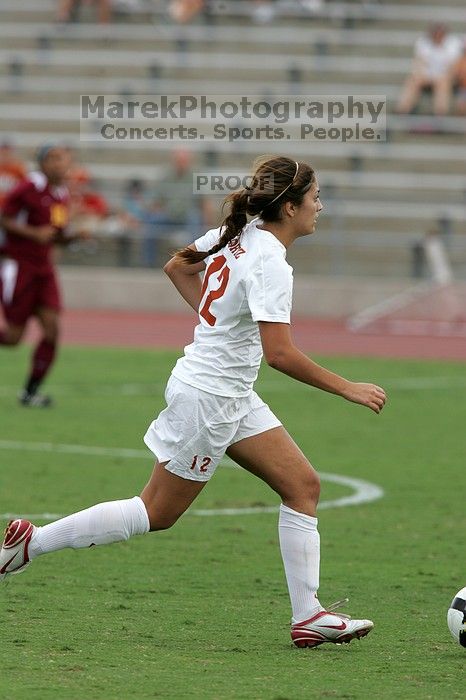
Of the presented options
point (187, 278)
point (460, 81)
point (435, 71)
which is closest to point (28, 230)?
point (187, 278)

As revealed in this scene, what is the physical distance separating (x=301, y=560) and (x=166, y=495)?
0.59 meters

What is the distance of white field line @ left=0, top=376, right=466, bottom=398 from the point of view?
1477 cm

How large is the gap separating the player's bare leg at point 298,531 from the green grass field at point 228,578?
A: 0.29ft

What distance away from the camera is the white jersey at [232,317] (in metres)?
5.47

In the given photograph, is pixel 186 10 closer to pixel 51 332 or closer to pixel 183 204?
pixel 183 204

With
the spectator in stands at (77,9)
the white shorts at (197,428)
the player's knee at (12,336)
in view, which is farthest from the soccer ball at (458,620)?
the spectator in stands at (77,9)

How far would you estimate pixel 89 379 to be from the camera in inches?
629

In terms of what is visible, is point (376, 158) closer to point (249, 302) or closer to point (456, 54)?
point (456, 54)

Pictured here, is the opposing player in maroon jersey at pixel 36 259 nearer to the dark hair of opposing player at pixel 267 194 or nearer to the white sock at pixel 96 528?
the white sock at pixel 96 528

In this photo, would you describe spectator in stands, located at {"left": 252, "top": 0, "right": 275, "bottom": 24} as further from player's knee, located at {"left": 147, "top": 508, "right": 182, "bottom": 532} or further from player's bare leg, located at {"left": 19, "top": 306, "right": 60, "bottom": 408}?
player's knee, located at {"left": 147, "top": 508, "right": 182, "bottom": 532}

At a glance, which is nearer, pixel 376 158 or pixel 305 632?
pixel 305 632

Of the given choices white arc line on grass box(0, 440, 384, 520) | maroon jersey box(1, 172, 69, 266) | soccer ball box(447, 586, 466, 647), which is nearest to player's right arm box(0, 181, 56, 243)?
maroon jersey box(1, 172, 69, 266)

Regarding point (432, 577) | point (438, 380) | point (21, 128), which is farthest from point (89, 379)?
point (21, 128)

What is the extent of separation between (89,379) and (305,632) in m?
10.5
